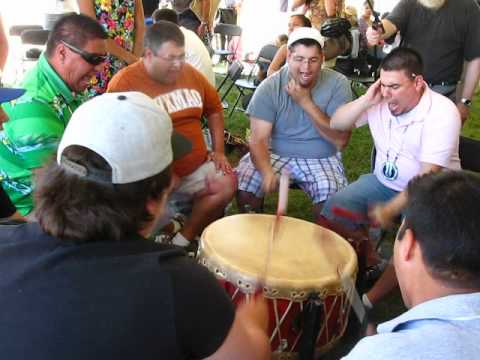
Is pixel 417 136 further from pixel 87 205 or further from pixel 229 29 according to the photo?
pixel 229 29

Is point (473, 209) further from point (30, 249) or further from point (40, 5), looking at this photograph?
point (40, 5)

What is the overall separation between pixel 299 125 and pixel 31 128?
5.05ft

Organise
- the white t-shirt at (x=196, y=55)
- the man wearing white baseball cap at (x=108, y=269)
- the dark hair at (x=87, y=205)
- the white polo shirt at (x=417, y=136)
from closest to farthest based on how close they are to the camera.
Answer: the man wearing white baseball cap at (x=108, y=269)
the dark hair at (x=87, y=205)
the white polo shirt at (x=417, y=136)
the white t-shirt at (x=196, y=55)

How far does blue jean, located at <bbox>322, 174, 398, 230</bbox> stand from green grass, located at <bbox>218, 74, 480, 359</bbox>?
44 centimetres

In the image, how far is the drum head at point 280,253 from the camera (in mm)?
1759

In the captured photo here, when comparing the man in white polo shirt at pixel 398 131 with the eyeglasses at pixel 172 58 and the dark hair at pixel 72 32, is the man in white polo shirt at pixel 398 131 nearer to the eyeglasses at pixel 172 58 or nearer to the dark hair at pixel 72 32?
the eyeglasses at pixel 172 58

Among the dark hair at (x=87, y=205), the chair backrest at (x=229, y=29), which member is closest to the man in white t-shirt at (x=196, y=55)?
the dark hair at (x=87, y=205)

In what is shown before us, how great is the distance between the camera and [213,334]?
1032 mm

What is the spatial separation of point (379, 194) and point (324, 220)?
12.6 inches

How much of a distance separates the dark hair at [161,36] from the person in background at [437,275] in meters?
1.89

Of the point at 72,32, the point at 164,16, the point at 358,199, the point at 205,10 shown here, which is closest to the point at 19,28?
the point at 205,10

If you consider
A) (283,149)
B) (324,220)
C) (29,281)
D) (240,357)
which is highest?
(29,281)

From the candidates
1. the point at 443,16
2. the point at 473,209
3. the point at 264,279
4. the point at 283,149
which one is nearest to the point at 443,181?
the point at 473,209

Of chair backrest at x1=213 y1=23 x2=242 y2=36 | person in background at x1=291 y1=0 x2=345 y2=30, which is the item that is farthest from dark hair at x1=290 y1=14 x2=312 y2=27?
chair backrest at x1=213 y1=23 x2=242 y2=36
